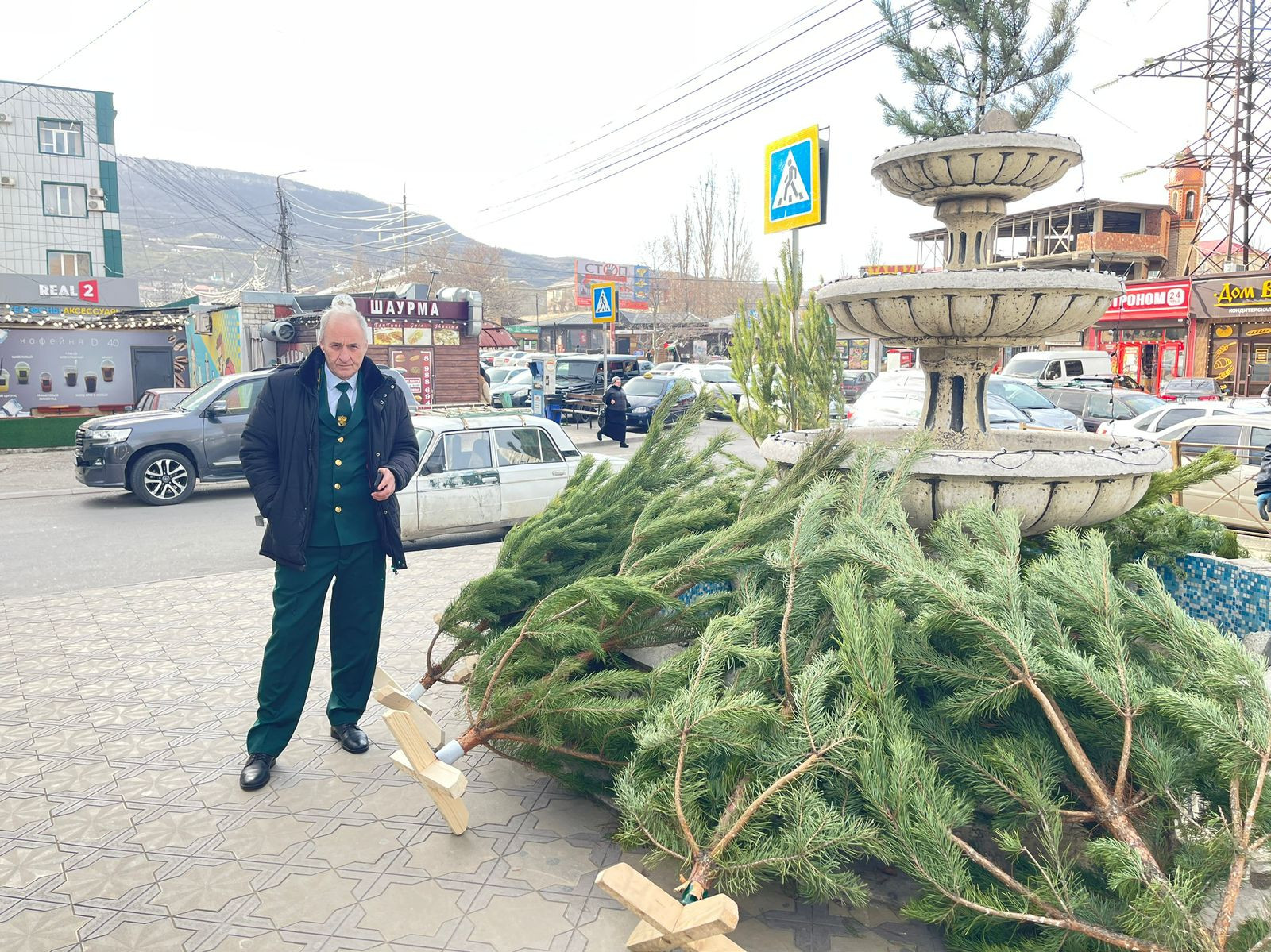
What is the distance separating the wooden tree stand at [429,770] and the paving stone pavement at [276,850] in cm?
12

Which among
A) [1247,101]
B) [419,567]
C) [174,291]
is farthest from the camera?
[174,291]

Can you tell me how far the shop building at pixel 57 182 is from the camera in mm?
35719

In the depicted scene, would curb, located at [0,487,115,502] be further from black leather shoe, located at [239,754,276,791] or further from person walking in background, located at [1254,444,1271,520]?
person walking in background, located at [1254,444,1271,520]

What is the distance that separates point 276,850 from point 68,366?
25430 mm

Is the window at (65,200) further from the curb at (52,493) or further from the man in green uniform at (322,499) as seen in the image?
the man in green uniform at (322,499)

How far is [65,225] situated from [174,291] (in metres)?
133

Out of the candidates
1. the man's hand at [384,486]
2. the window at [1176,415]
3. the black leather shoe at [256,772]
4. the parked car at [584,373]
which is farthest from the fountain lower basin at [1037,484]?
the parked car at [584,373]

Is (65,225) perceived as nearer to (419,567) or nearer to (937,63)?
(419,567)

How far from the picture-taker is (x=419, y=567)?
8078 millimetres

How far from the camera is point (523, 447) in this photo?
32.8 feet

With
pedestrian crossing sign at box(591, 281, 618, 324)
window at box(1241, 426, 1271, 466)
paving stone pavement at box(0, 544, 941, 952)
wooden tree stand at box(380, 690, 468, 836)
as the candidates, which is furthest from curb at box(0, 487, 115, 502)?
window at box(1241, 426, 1271, 466)

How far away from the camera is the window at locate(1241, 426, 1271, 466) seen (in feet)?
34.3

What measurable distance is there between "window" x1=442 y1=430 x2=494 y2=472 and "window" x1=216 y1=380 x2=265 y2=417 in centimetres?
558

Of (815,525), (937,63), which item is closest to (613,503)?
(815,525)
